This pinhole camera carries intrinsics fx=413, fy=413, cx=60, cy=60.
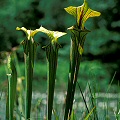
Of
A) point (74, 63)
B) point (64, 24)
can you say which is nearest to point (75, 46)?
point (74, 63)

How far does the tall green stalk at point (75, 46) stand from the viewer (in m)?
0.62

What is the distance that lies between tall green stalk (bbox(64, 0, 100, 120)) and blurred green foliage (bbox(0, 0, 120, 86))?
14.8 feet

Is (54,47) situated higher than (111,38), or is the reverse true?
(111,38)

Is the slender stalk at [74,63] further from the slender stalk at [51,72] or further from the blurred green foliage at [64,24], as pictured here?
the blurred green foliage at [64,24]

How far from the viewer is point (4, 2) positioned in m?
6.34

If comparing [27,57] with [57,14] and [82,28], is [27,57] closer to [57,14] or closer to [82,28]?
[82,28]

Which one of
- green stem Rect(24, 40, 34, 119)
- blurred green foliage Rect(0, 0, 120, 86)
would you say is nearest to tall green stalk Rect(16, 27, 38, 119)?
green stem Rect(24, 40, 34, 119)

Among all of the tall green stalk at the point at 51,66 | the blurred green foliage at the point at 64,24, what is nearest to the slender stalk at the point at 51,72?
the tall green stalk at the point at 51,66

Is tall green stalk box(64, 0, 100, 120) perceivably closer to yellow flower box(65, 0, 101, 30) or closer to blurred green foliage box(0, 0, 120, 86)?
yellow flower box(65, 0, 101, 30)

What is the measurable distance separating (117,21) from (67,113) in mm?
5197

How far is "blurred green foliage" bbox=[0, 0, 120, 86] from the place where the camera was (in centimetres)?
561

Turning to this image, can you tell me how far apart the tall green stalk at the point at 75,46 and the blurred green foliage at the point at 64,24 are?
178 inches

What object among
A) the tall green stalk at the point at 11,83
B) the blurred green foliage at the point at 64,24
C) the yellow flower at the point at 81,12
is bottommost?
the tall green stalk at the point at 11,83

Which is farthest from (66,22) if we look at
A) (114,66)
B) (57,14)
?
(114,66)
